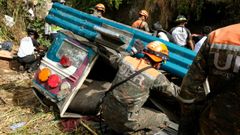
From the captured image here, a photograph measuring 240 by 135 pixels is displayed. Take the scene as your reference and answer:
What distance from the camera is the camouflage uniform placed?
4.07m

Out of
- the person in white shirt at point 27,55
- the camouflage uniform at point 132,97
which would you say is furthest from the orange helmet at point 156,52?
the person in white shirt at point 27,55

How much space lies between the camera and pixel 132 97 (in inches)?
161

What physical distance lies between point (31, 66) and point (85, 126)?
4.66 meters

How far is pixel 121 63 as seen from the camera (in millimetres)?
4254

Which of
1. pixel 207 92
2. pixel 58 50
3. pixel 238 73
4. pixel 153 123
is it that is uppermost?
pixel 238 73

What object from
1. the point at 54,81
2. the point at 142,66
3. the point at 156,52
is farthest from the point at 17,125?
the point at 156,52

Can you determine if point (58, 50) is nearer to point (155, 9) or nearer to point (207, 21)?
point (155, 9)

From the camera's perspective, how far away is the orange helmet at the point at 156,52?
4.21m

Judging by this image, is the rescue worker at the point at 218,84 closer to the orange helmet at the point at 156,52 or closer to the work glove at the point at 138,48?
the orange helmet at the point at 156,52

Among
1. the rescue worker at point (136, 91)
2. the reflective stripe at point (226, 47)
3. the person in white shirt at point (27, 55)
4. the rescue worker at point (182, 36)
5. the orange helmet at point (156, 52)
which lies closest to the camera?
the reflective stripe at point (226, 47)

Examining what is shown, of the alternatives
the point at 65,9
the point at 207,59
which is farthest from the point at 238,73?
the point at 65,9

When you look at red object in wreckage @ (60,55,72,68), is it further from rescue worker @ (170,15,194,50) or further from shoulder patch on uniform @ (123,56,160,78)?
rescue worker @ (170,15,194,50)

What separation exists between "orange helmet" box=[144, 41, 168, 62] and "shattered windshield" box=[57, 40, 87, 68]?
1017mm

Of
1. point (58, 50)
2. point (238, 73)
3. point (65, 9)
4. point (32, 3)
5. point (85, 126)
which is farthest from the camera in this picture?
point (32, 3)
